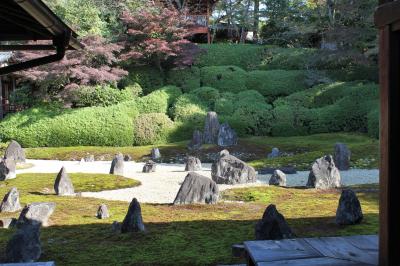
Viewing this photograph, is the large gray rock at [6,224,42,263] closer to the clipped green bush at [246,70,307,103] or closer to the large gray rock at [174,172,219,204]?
the large gray rock at [174,172,219,204]

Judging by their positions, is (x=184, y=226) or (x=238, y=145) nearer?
(x=184, y=226)

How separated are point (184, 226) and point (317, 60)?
18047 mm

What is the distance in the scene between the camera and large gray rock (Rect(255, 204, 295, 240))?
5.00m

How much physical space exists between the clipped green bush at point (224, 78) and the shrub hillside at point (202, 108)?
5cm

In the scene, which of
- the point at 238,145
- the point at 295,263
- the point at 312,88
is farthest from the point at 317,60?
the point at 295,263

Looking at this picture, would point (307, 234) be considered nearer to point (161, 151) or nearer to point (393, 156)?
point (393, 156)

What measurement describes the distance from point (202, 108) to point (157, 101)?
6.90 feet

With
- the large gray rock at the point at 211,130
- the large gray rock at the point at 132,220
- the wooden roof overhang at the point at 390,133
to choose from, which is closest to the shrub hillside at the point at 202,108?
the large gray rock at the point at 211,130

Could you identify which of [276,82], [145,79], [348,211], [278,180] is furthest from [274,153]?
[145,79]

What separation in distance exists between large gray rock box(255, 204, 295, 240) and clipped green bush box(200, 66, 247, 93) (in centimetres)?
1856

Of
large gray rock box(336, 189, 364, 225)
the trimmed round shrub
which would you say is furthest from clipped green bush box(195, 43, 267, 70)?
large gray rock box(336, 189, 364, 225)

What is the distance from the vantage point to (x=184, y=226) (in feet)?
20.2

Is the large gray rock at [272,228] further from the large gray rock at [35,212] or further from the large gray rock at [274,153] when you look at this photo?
the large gray rock at [274,153]

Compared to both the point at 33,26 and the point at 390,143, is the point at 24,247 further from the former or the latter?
the point at 390,143
